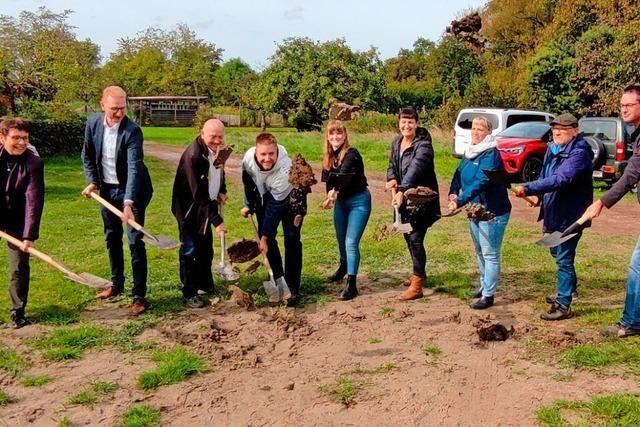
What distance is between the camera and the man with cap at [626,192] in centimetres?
489

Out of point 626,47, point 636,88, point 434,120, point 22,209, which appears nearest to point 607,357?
point 636,88

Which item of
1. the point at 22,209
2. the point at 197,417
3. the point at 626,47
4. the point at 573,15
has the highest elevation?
the point at 573,15

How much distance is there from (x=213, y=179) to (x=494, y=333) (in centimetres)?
292

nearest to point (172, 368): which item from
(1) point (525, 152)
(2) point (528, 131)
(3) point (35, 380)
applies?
(3) point (35, 380)

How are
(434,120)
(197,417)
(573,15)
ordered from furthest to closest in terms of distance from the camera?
(434,120)
(573,15)
(197,417)

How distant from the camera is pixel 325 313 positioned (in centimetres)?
597

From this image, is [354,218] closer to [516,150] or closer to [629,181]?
[629,181]

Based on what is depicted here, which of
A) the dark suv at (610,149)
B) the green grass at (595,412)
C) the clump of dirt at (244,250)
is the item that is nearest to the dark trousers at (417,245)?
the clump of dirt at (244,250)

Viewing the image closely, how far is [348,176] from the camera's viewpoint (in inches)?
241

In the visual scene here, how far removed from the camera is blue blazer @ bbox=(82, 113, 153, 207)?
19.0ft

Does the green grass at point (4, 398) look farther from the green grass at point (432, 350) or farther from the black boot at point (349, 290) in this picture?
the black boot at point (349, 290)

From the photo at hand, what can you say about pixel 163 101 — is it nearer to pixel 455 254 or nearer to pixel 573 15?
pixel 573 15

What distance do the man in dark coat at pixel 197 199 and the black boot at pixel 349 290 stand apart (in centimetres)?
139

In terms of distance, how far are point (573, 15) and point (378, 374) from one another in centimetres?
2286
